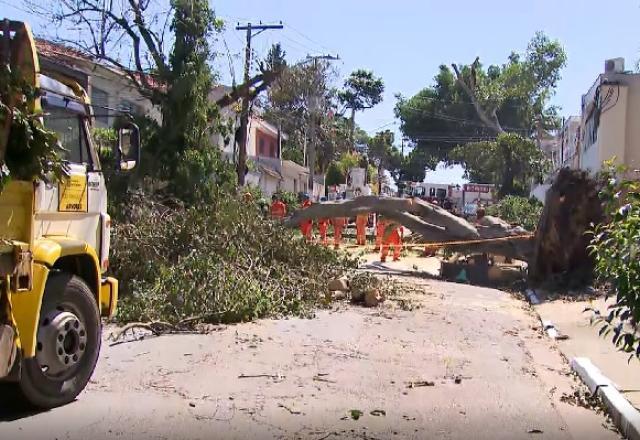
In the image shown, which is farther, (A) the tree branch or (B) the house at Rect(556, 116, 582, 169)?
(A) the tree branch

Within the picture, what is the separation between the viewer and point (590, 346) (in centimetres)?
946

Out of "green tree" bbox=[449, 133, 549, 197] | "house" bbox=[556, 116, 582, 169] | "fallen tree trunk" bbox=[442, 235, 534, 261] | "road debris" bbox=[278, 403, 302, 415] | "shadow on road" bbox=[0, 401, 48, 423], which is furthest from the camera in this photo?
"green tree" bbox=[449, 133, 549, 197]

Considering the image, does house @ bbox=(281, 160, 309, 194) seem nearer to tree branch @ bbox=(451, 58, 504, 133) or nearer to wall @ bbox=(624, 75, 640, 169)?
tree branch @ bbox=(451, 58, 504, 133)

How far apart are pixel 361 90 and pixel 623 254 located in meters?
61.8

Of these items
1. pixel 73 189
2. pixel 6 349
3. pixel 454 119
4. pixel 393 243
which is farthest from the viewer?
pixel 454 119

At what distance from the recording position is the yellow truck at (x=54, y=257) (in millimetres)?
4918

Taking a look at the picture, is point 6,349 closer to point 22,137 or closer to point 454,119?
point 22,137

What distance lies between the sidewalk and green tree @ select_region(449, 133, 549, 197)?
104 ft

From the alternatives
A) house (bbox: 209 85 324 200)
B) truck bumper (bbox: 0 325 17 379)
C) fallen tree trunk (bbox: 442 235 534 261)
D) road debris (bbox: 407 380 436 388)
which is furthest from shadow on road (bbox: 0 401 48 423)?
house (bbox: 209 85 324 200)

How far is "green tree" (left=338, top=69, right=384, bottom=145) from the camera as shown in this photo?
65.7 metres

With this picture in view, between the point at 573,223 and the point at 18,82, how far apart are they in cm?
1265

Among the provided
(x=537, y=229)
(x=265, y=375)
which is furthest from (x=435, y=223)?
(x=265, y=375)

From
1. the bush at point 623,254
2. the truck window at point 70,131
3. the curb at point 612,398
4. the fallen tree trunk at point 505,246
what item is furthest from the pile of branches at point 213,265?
the fallen tree trunk at point 505,246

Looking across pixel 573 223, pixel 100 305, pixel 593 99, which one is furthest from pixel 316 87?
pixel 100 305
